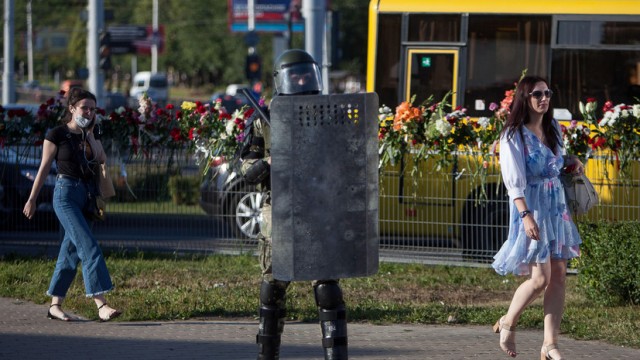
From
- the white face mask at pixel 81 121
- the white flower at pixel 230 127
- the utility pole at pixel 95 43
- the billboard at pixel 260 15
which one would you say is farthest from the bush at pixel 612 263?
the billboard at pixel 260 15

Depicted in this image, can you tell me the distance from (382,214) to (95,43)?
1556 cm

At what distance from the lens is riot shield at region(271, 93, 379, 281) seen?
18.0 ft

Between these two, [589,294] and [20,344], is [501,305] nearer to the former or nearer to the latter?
[589,294]

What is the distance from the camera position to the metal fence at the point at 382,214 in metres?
10.1

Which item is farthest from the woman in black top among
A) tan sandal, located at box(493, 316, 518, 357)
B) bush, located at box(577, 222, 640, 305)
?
bush, located at box(577, 222, 640, 305)

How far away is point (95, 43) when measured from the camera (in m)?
24.8

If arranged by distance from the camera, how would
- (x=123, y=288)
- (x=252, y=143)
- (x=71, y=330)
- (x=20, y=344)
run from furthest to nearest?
(x=123, y=288)
(x=71, y=330)
(x=20, y=344)
(x=252, y=143)

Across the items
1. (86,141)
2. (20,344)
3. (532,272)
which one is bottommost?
(20,344)

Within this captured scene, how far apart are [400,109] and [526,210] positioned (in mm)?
4099

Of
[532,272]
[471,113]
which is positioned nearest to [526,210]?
[532,272]

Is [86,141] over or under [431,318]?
over

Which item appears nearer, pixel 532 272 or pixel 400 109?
pixel 532 272

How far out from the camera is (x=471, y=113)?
1237 centimetres

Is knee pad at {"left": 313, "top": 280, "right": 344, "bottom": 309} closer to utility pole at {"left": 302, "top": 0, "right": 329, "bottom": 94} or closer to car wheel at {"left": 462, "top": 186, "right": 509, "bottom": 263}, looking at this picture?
car wheel at {"left": 462, "top": 186, "right": 509, "bottom": 263}
